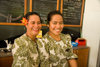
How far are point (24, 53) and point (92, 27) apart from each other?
2.14 meters

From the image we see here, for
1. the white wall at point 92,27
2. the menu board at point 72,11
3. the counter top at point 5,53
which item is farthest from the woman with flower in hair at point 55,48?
the menu board at point 72,11

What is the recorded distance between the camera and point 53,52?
4.12 ft

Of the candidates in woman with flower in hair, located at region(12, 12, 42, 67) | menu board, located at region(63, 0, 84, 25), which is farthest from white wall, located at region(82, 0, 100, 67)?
woman with flower in hair, located at region(12, 12, 42, 67)

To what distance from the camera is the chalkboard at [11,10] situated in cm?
221

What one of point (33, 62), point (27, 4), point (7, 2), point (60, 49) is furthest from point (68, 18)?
point (33, 62)

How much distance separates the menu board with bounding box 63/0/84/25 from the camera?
9.30 feet

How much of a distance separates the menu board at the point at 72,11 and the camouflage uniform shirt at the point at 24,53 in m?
1.91

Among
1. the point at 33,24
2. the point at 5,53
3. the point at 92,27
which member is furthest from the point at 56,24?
the point at 92,27

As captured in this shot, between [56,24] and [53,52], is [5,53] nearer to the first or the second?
[53,52]

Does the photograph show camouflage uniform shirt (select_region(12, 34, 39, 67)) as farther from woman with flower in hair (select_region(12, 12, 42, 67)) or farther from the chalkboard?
the chalkboard

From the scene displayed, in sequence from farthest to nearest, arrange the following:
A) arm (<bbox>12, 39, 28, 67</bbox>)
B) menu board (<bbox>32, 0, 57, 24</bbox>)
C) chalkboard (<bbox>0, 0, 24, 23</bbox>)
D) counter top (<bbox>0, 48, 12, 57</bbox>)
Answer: menu board (<bbox>32, 0, 57, 24</bbox>)
chalkboard (<bbox>0, 0, 24, 23</bbox>)
counter top (<bbox>0, 48, 12, 57</bbox>)
arm (<bbox>12, 39, 28, 67</bbox>)

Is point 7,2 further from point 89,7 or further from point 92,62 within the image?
point 92,62

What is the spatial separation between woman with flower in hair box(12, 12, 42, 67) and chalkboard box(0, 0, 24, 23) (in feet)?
3.88

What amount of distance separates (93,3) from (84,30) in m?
0.75
